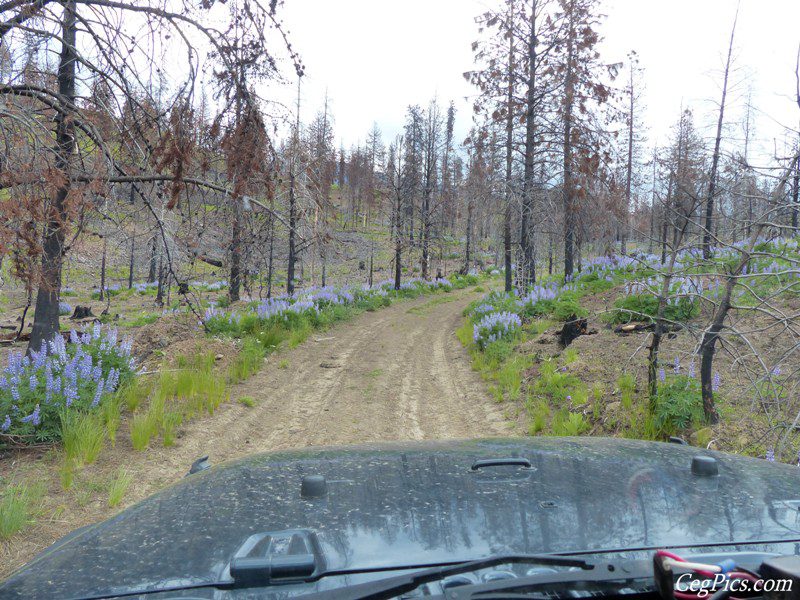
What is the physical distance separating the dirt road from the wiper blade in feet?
11.6

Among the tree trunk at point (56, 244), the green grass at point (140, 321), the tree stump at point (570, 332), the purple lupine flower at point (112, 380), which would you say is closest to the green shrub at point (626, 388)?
the tree stump at point (570, 332)

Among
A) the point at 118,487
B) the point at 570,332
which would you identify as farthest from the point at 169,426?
→ the point at 570,332

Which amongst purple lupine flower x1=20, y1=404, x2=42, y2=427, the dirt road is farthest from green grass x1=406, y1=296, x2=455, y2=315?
purple lupine flower x1=20, y1=404, x2=42, y2=427

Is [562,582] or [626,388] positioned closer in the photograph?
[562,582]

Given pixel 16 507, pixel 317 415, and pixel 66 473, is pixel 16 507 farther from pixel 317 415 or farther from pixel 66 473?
pixel 317 415

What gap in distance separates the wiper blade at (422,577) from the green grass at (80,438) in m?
4.81

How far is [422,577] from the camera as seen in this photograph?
47.5 inches

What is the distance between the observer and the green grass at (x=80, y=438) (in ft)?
16.4

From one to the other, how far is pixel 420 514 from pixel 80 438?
15.4ft

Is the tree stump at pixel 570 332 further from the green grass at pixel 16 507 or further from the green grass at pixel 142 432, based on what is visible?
the green grass at pixel 16 507

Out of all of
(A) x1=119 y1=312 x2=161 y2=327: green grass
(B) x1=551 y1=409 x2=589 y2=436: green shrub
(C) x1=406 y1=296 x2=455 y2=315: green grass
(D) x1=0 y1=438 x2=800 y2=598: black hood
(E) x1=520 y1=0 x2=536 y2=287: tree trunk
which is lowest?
(B) x1=551 y1=409 x2=589 y2=436: green shrub

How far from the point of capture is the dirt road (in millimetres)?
4582

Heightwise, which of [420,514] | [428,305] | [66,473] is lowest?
[66,473]

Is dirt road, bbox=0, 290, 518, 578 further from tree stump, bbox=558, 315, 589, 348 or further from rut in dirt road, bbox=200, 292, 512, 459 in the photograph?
tree stump, bbox=558, 315, 589, 348
